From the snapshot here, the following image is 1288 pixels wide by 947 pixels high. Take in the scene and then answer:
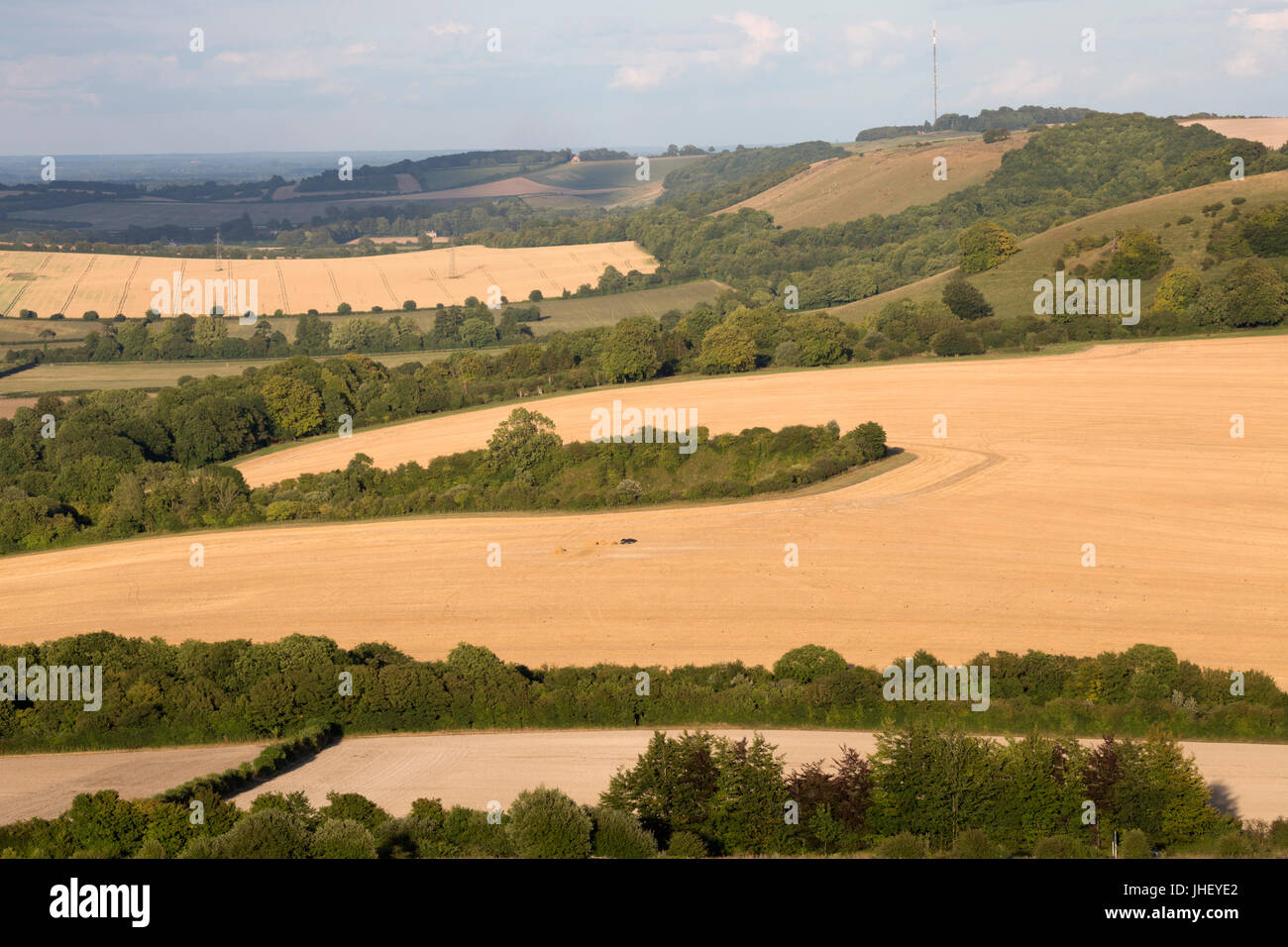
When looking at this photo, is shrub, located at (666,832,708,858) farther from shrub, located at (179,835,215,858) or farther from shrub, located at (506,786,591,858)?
shrub, located at (179,835,215,858)

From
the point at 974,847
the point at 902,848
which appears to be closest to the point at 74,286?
the point at 902,848

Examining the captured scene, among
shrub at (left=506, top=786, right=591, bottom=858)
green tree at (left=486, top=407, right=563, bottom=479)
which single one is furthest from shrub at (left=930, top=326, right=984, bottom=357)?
shrub at (left=506, top=786, right=591, bottom=858)

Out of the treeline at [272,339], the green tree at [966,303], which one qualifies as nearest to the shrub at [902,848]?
the green tree at [966,303]

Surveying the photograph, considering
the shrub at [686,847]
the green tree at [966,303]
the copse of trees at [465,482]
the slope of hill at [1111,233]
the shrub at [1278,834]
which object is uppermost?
the slope of hill at [1111,233]

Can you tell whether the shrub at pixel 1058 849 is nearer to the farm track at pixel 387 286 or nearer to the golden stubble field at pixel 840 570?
the golden stubble field at pixel 840 570
